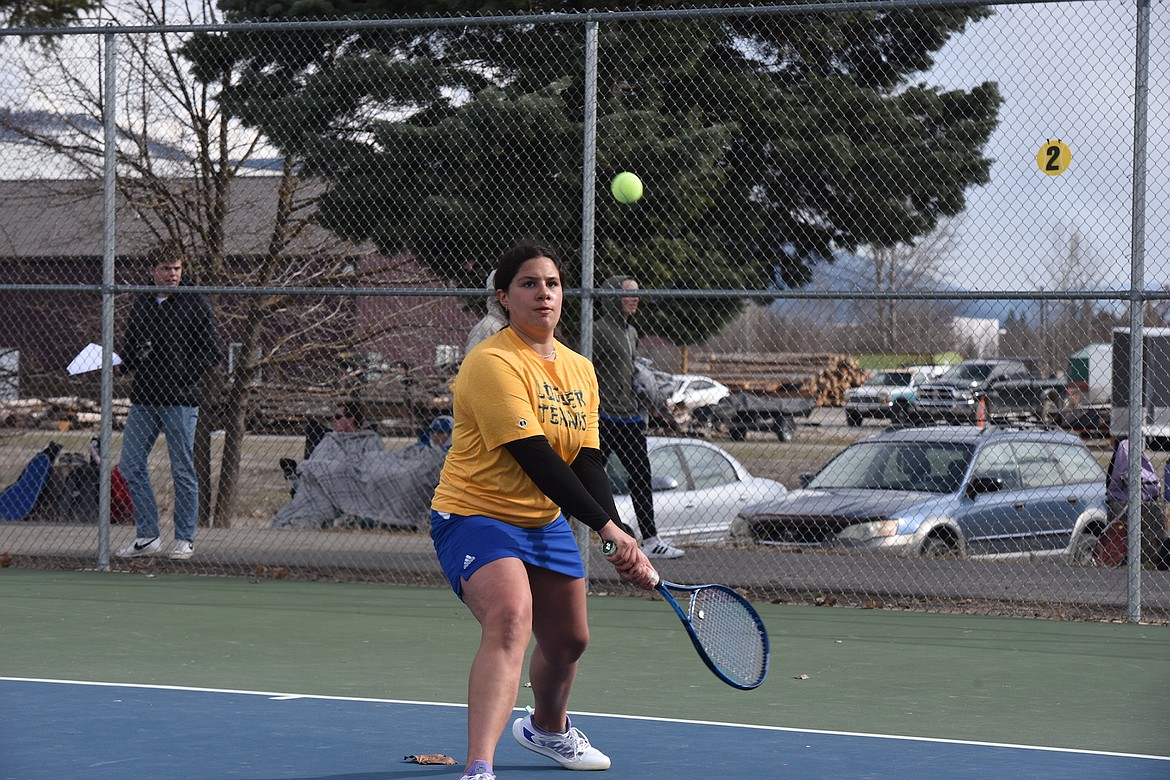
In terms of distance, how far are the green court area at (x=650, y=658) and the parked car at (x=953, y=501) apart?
4.14ft

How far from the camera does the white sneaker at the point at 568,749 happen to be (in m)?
4.90

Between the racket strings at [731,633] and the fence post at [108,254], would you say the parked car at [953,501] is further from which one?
the racket strings at [731,633]

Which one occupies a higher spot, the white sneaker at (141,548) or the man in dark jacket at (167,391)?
the man in dark jacket at (167,391)

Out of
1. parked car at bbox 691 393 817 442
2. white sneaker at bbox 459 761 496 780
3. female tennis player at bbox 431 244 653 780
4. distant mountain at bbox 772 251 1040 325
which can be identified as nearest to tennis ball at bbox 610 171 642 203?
distant mountain at bbox 772 251 1040 325

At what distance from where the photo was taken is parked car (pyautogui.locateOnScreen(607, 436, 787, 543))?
11828 millimetres

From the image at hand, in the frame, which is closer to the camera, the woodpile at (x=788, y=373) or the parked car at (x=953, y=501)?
the parked car at (x=953, y=501)

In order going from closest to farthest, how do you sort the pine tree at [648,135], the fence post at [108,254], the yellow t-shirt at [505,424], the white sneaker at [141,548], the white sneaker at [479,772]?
the white sneaker at [479,772], the yellow t-shirt at [505,424], the fence post at [108,254], the white sneaker at [141,548], the pine tree at [648,135]

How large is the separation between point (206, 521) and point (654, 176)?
4691 mm

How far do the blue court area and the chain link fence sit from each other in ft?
13.7

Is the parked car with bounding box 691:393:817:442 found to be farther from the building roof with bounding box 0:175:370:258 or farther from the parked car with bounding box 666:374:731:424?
the building roof with bounding box 0:175:370:258

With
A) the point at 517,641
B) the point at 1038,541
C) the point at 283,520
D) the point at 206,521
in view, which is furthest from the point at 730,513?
the point at 517,641

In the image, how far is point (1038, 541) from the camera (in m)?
10.6

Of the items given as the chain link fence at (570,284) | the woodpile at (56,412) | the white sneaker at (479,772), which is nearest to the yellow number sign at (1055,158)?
the chain link fence at (570,284)

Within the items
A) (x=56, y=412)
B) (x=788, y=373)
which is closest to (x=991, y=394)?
(x=788, y=373)
